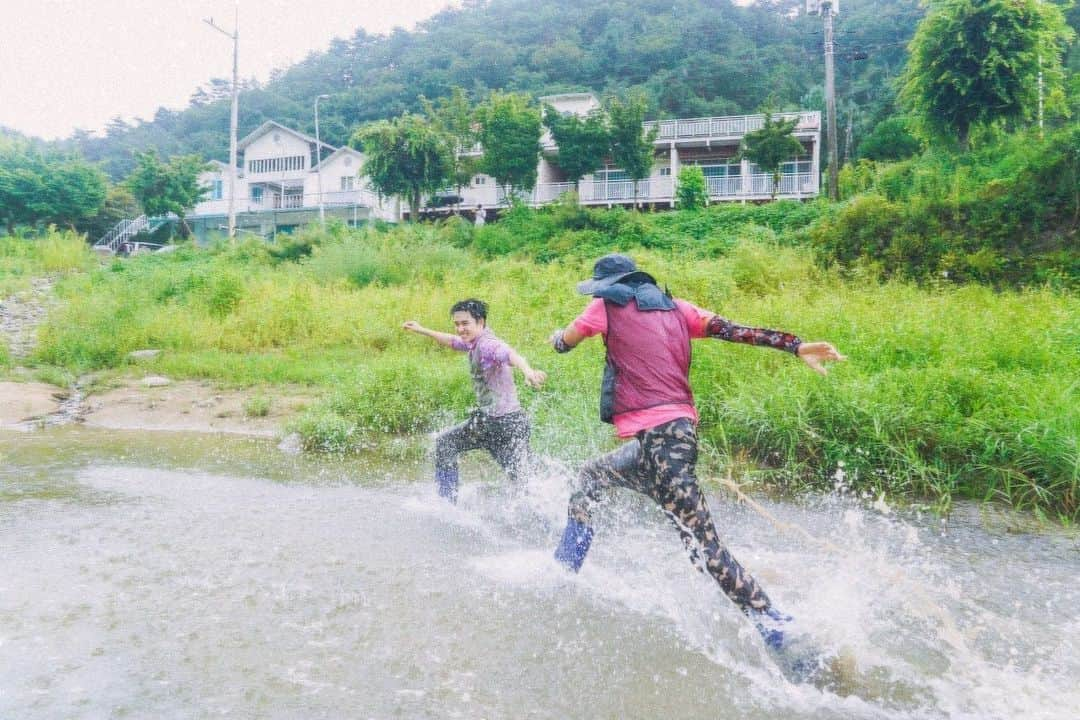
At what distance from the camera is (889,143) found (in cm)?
3819

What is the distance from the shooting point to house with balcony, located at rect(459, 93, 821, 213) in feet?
116

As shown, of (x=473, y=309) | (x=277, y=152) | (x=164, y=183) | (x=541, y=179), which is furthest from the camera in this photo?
(x=277, y=152)

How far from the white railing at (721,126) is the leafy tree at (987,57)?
18.6 metres

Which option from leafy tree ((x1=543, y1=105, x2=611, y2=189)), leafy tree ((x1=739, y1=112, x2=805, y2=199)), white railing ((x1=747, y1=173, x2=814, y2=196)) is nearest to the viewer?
leafy tree ((x1=739, y1=112, x2=805, y2=199))

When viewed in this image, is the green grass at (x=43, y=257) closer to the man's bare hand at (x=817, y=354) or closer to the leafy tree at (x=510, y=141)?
the leafy tree at (x=510, y=141)

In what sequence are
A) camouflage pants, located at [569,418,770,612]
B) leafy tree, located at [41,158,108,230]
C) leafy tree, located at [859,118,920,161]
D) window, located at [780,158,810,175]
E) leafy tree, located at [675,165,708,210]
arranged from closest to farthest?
camouflage pants, located at [569,418,770,612]
leafy tree, located at [675,165,708,210]
window, located at [780,158,810,175]
leafy tree, located at [859,118,920,161]
leafy tree, located at [41,158,108,230]

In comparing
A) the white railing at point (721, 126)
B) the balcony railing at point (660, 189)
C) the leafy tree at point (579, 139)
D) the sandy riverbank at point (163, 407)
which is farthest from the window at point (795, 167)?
the sandy riverbank at point (163, 407)

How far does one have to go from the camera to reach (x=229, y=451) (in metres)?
8.77

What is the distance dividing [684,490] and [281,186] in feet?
181

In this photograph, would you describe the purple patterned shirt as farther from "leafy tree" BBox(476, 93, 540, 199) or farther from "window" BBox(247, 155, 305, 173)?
"window" BBox(247, 155, 305, 173)

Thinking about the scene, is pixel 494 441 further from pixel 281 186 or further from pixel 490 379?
pixel 281 186

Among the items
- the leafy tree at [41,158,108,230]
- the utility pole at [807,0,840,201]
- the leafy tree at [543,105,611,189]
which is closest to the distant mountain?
the leafy tree at [41,158,108,230]

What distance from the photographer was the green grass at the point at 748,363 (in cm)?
679

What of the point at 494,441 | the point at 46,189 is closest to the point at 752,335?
the point at 494,441
